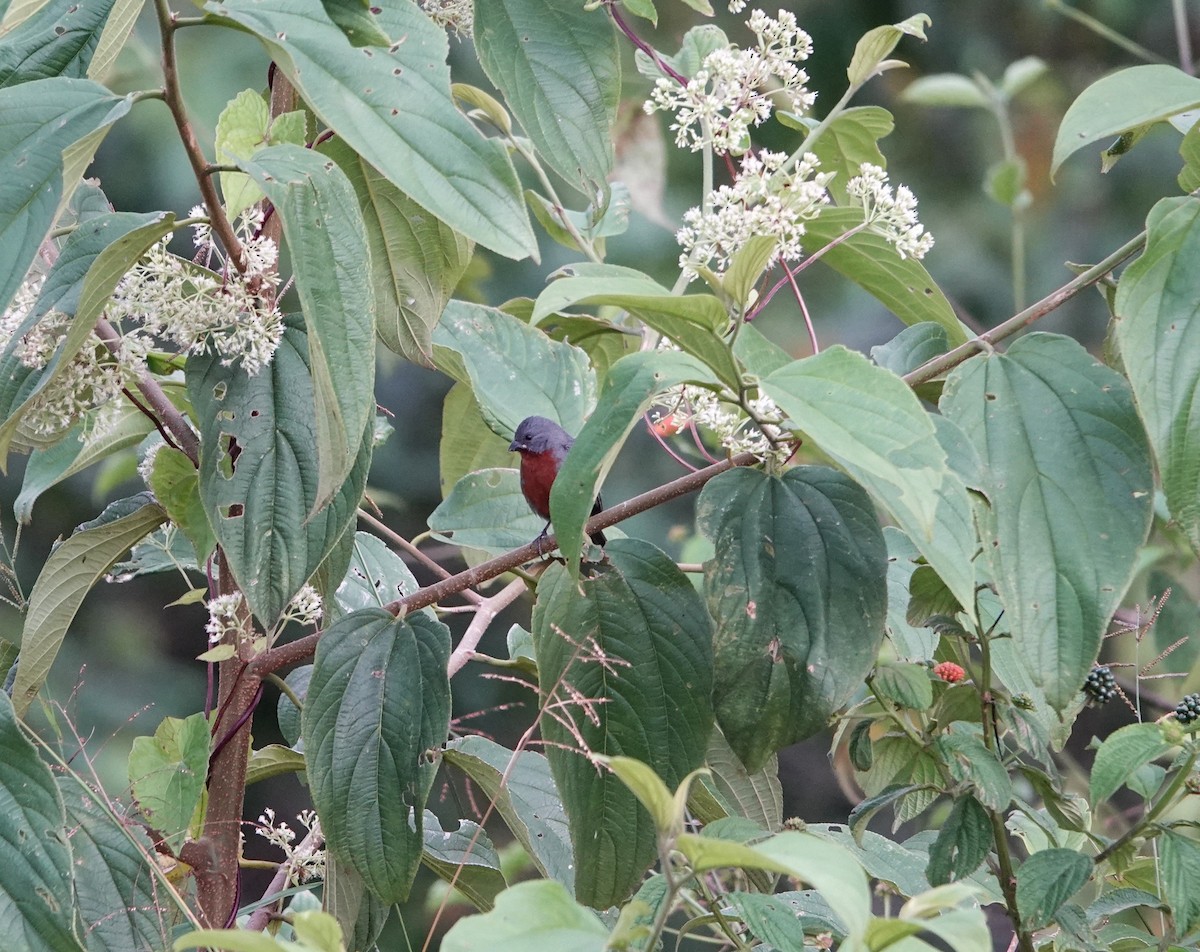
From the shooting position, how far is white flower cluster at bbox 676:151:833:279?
1094 mm

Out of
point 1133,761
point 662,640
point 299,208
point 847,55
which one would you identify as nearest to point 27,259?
point 299,208

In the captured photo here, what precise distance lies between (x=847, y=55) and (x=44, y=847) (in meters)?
3.45

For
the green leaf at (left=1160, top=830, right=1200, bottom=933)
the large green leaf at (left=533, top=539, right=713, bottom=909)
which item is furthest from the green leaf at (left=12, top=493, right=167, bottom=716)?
the green leaf at (left=1160, top=830, right=1200, bottom=933)

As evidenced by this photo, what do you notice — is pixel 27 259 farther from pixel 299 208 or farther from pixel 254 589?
pixel 254 589

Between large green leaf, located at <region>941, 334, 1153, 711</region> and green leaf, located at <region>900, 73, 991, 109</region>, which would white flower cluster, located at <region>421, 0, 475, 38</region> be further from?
green leaf, located at <region>900, 73, 991, 109</region>

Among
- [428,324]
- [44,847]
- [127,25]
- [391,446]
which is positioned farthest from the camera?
[391,446]

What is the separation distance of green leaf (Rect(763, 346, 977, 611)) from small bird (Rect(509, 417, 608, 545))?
2.00 feet

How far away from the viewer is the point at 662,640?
1.18 metres

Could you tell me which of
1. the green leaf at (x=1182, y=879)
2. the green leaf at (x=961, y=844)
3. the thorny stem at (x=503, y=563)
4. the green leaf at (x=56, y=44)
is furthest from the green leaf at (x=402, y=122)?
the green leaf at (x=1182, y=879)

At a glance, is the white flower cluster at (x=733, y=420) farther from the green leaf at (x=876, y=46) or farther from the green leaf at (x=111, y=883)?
the green leaf at (x=111, y=883)

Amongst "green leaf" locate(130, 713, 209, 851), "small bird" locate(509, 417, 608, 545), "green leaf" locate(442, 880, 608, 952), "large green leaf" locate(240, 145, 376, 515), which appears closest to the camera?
"green leaf" locate(442, 880, 608, 952)

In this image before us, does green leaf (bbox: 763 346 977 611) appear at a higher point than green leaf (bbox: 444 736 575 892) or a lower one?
higher

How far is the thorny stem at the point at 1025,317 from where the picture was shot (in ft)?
3.60

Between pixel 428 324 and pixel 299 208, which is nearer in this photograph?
pixel 299 208
